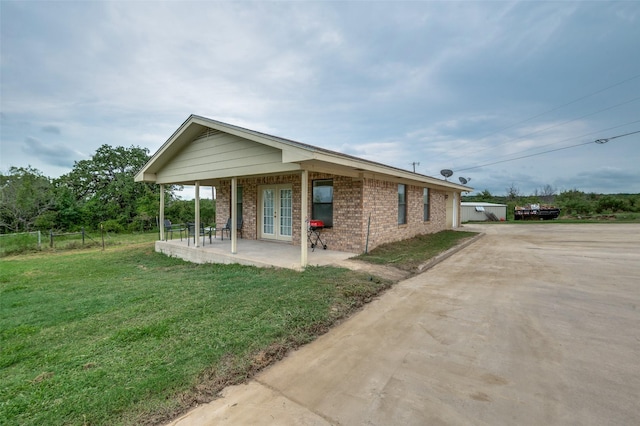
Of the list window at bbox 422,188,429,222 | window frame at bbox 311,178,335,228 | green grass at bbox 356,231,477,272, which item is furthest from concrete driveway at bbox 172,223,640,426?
window at bbox 422,188,429,222

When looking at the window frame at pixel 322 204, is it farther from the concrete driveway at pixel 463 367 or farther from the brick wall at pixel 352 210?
the concrete driveway at pixel 463 367

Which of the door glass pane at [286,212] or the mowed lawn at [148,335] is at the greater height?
the door glass pane at [286,212]

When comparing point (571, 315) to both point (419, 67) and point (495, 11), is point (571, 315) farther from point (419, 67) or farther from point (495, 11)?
point (419, 67)

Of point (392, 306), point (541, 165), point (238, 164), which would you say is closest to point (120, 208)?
point (238, 164)

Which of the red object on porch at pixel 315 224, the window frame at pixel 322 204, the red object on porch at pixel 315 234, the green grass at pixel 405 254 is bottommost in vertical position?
the green grass at pixel 405 254

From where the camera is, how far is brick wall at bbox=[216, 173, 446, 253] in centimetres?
820

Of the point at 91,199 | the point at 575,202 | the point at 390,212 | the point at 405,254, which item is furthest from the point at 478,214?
the point at 91,199

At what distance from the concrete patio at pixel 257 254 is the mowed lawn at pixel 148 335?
60 cm

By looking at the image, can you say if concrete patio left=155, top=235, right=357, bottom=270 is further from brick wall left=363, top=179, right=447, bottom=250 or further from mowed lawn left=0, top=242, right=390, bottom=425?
brick wall left=363, top=179, right=447, bottom=250

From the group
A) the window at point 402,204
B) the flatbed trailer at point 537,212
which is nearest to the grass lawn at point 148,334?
the window at point 402,204

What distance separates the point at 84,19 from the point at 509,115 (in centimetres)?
2651

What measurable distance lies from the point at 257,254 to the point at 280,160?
9.38 ft

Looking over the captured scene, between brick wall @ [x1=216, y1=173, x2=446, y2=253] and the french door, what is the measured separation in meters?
0.23

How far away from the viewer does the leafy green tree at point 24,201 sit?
15.5m
